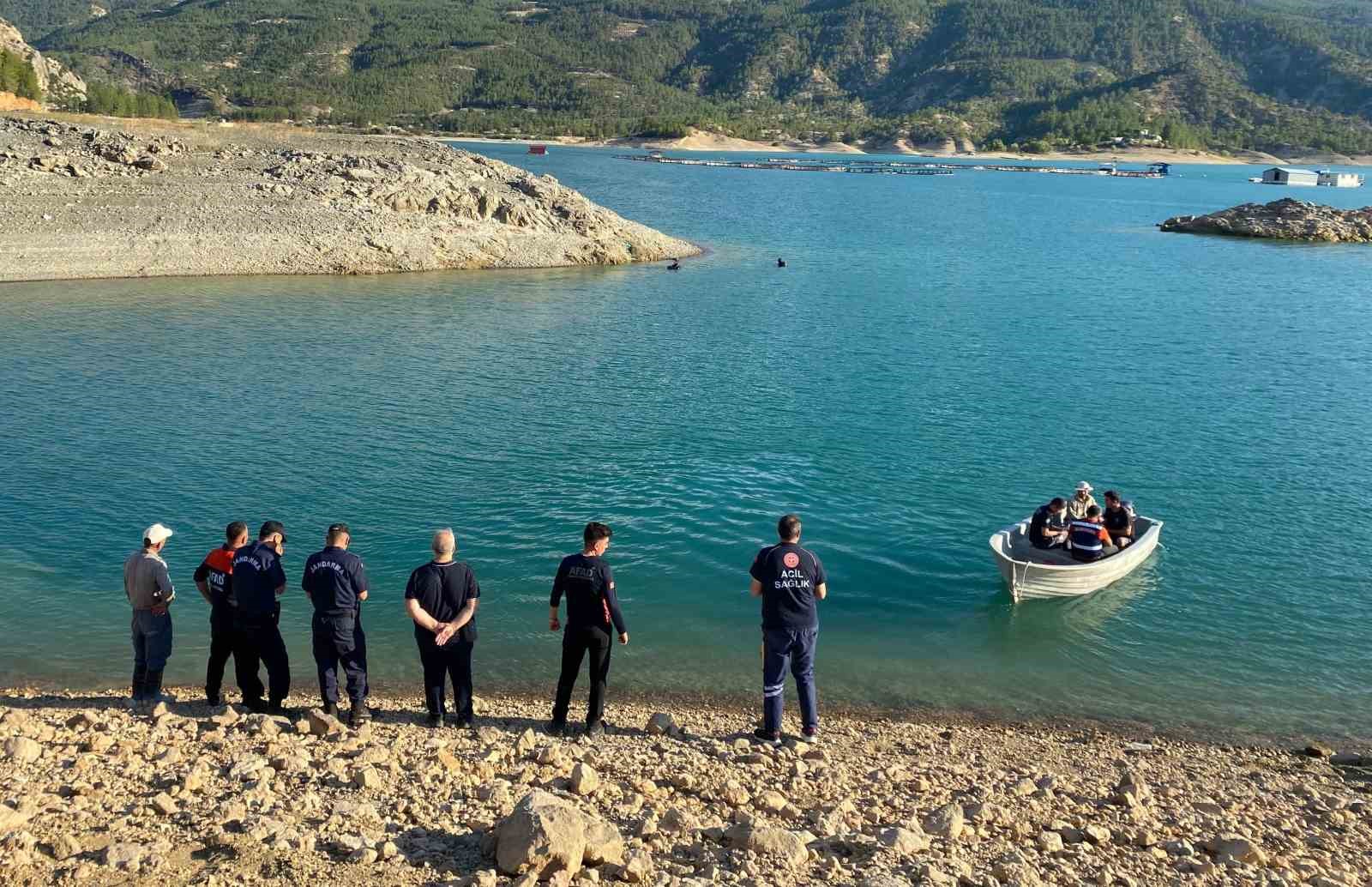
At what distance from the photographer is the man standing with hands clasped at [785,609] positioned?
366 inches

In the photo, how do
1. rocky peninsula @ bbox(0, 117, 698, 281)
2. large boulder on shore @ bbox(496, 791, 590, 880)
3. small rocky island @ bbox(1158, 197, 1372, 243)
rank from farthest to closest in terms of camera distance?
small rocky island @ bbox(1158, 197, 1372, 243)
rocky peninsula @ bbox(0, 117, 698, 281)
large boulder on shore @ bbox(496, 791, 590, 880)

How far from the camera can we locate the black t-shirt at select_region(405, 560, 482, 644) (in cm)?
934

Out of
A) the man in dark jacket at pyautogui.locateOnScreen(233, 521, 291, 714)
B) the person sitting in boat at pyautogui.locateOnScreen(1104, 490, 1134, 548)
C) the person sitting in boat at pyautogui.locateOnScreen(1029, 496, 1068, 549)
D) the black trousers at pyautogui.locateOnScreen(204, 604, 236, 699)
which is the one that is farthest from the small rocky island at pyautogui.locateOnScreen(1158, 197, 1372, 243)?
the black trousers at pyautogui.locateOnScreen(204, 604, 236, 699)

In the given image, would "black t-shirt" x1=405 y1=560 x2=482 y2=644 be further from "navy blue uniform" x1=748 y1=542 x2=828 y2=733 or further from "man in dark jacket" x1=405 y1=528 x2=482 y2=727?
"navy blue uniform" x1=748 y1=542 x2=828 y2=733

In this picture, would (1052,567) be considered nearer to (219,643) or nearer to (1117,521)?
(1117,521)

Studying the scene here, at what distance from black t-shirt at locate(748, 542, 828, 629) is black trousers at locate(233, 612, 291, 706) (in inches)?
173

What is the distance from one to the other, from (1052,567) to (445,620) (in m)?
8.59

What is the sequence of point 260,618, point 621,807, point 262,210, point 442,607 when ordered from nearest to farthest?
point 621,807
point 442,607
point 260,618
point 262,210

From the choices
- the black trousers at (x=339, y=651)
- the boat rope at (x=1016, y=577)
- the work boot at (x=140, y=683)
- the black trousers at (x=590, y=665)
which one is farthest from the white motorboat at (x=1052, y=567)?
the work boot at (x=140, y=683)

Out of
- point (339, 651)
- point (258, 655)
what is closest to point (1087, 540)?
point (339, 651)

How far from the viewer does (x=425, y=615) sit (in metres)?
9.33

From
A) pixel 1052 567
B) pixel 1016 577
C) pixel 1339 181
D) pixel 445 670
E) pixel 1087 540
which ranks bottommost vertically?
pixel 1016 577

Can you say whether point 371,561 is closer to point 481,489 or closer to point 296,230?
point 481,489

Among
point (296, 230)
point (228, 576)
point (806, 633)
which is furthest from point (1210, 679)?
point (296, 230)
